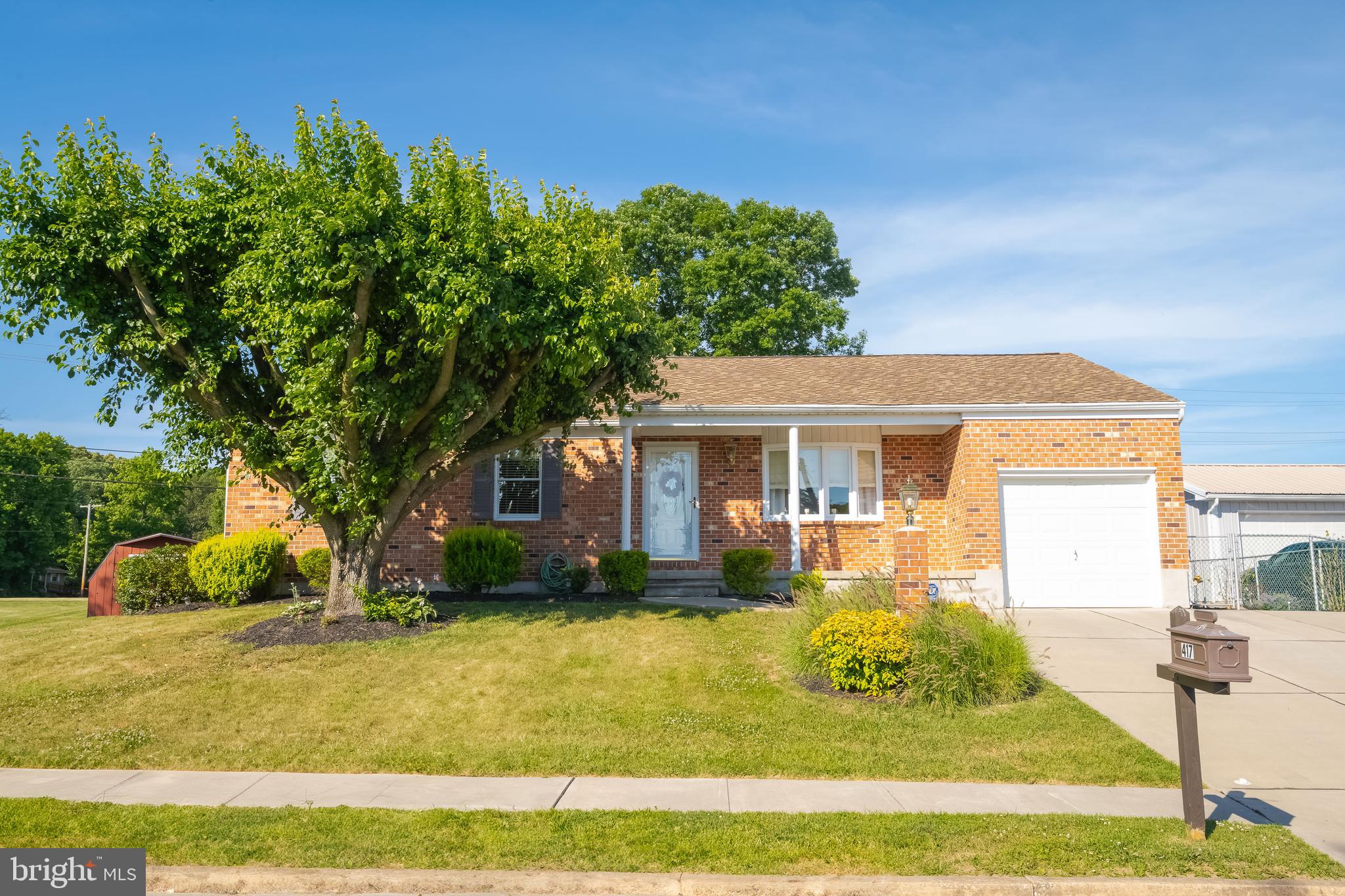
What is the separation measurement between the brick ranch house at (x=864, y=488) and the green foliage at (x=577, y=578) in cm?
85

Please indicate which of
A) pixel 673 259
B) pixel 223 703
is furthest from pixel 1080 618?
pixel 673 259

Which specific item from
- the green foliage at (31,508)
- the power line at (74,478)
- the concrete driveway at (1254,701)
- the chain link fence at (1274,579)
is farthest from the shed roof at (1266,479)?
the green foliage at (31,508)

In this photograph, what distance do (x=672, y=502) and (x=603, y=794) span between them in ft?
32.4

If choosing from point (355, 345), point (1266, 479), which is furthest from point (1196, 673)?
point (1266, 479)

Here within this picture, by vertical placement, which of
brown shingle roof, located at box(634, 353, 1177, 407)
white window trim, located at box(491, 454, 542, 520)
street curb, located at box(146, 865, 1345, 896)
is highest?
brown shingle roof, located at box(634, 353, 1177, 407)

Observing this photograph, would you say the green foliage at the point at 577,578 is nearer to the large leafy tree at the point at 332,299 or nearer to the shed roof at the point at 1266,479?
the large leafy tree at the point at 332,299

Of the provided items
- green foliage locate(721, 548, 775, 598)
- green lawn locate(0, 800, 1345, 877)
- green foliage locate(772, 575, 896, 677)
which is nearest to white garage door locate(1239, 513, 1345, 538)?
green foliage locate(721, 548, 775, 598)

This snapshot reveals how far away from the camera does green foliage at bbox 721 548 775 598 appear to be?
14469 millimetres

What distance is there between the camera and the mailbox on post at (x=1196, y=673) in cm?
548

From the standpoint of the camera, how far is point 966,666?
8836 millimetres

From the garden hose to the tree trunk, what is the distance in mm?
3607

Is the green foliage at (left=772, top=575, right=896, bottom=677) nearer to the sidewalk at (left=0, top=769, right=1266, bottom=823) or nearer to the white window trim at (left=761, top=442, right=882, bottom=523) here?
the sidewalk at (left=0, top=769, right=1266, bottom=823)

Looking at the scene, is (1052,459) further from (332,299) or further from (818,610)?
(332,299)

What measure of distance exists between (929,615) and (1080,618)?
15.9 ft
